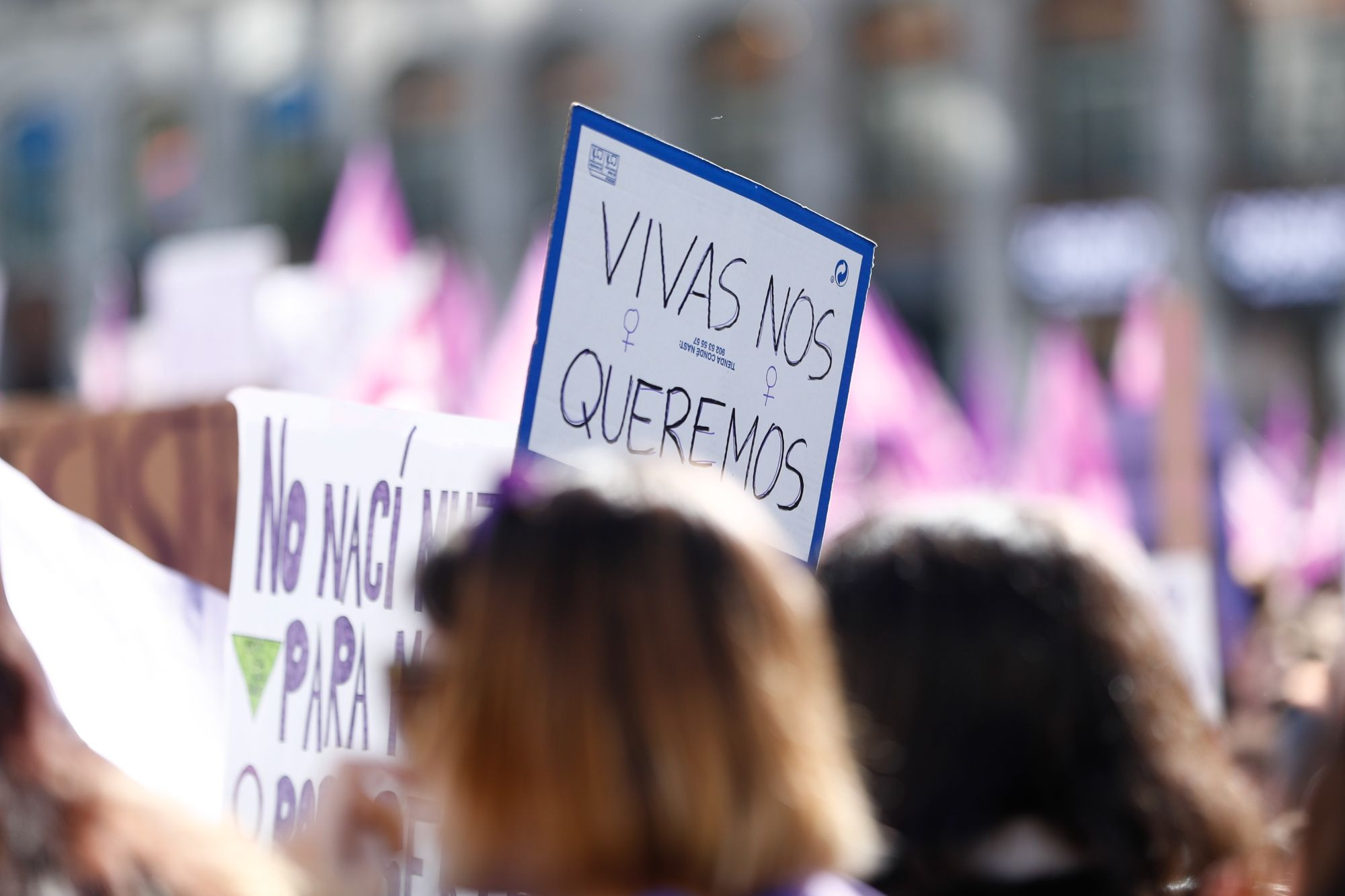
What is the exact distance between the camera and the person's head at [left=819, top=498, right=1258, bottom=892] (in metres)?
1.87

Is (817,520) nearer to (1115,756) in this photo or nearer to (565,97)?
(1115,756)

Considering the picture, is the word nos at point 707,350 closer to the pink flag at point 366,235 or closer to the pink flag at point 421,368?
the pink flag at point 421,368

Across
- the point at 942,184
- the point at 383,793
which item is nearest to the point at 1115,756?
the point at 383,793

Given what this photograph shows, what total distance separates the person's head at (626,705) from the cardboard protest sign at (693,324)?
1.24 feet

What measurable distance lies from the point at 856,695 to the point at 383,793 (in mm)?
614

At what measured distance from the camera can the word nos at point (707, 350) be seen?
2133 mm

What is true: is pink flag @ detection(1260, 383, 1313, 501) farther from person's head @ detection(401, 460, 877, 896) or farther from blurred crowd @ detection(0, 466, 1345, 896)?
person's head @ detection(401, 460, 877, 896)

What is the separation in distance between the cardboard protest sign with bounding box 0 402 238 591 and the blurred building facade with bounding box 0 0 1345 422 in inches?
762

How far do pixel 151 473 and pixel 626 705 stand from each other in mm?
1602

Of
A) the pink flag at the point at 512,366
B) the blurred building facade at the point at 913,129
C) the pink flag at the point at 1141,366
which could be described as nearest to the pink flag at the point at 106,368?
the pink flag at the point at 512,366

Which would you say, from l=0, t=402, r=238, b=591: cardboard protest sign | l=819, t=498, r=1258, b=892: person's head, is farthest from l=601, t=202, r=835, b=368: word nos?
l=0, t=402, r=238, b=591: cardboard protest sign

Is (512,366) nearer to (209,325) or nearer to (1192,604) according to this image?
(209,325)

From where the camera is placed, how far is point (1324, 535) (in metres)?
8.17

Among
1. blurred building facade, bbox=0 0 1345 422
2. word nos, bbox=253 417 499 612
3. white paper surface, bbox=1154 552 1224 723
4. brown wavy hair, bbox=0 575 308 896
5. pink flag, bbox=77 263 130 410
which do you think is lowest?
brown wavy hair, bbox=0 575 308 896
